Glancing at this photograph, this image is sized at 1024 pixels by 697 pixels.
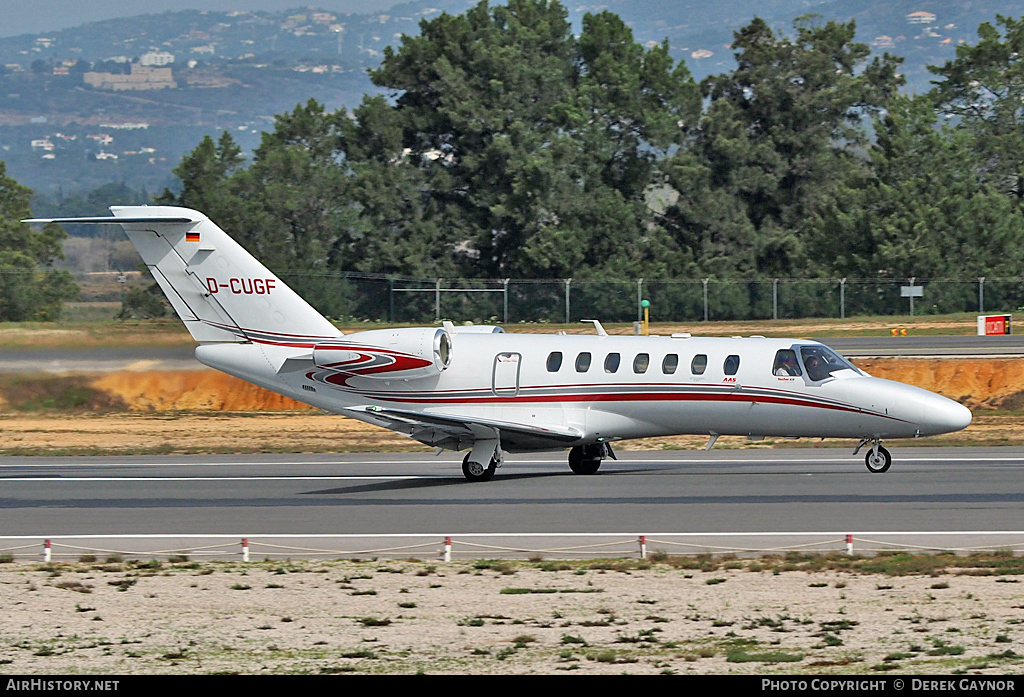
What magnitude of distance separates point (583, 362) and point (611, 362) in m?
0.57

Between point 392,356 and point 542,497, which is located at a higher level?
point 392,356

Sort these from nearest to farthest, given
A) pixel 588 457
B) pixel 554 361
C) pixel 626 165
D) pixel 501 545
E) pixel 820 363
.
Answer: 1. pixel 501 545
2. pixel 820 363
3. pixel 554 361
4. pixel 588 457
5. pixel 626 165

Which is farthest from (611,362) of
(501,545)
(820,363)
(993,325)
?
(993,325)

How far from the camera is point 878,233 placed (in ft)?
244

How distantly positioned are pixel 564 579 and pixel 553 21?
2921 inches

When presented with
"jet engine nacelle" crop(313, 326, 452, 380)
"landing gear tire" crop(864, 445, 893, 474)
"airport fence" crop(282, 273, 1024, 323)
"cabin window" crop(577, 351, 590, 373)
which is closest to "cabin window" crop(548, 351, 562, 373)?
"cabin window" crop(577, 351, 590, 373)

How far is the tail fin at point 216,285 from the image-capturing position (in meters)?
28.8

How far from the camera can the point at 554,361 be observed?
92.1ft

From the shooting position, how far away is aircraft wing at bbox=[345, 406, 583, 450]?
1046 inches

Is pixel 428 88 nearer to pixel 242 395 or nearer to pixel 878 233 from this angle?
pixel 878 233


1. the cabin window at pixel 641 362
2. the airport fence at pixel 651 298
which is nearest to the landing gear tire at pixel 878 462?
the cabin window at pixel 641 362

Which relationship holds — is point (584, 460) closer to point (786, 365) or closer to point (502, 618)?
point (786, 365)

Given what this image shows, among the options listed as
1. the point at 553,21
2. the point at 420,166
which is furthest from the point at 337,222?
the point at 553,21

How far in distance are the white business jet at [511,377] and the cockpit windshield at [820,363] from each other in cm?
3
